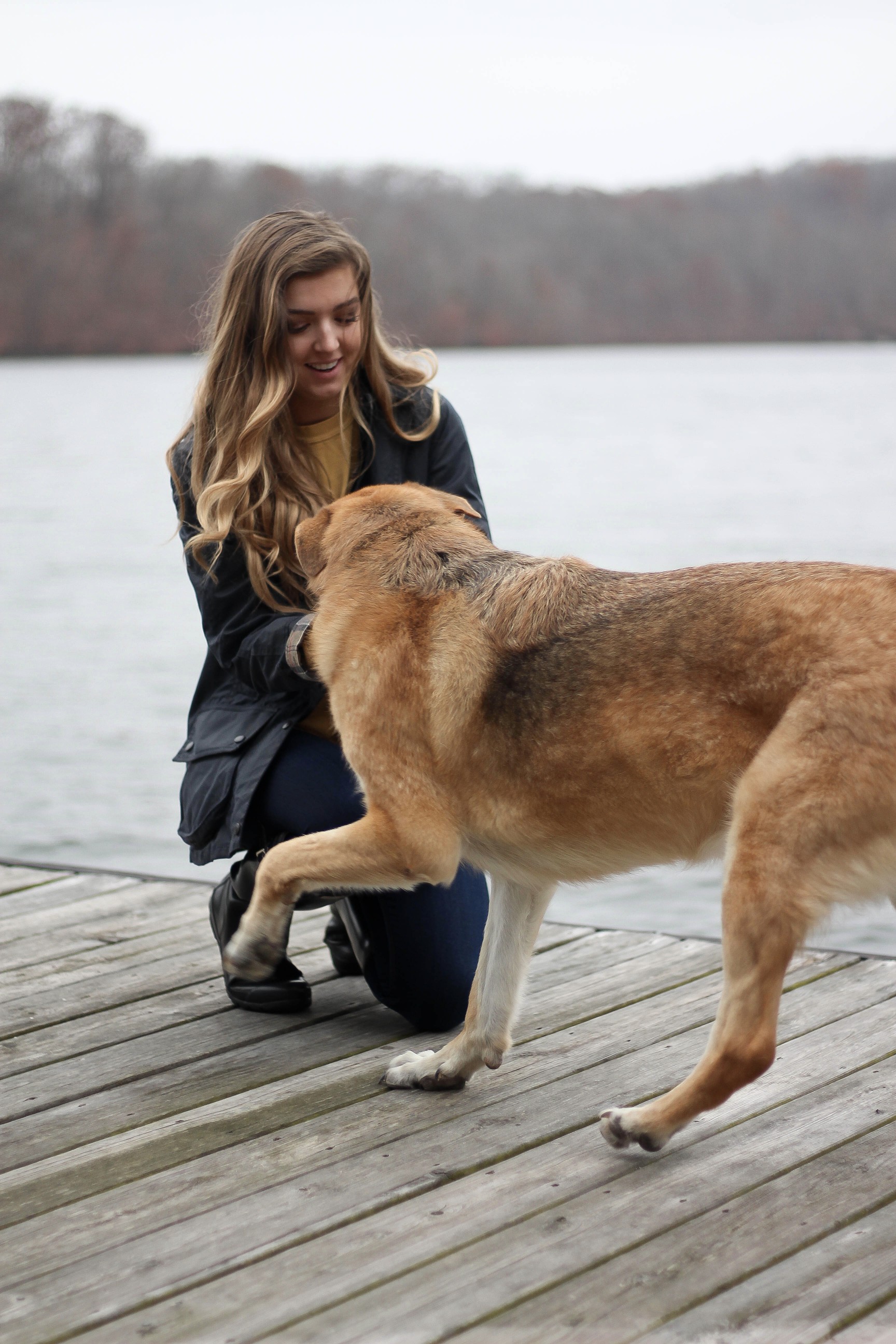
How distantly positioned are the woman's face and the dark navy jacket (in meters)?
0.21

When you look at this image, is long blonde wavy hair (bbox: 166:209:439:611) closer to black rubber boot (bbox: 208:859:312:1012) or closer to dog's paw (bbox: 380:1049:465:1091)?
black rubber boot (bbox: 208:859:312:1012)

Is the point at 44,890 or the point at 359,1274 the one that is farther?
the point at 44,890

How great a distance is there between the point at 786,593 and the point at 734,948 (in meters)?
0.64

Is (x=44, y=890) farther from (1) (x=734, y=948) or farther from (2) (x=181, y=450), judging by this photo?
(1) (x=734, y=948)

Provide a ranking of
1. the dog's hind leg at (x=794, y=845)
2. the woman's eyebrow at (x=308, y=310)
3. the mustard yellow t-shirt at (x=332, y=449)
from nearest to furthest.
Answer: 1. the dog's hind leg at (x=794, y=845)
2. the woman's eyebrow at (x=308, y=310)
3. the mustard yellow t-shirt at (x=332, y=449)

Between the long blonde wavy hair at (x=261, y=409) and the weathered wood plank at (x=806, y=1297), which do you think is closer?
the weathered wood plank at (x=806, y=1297)

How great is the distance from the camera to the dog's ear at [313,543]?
3.03 m

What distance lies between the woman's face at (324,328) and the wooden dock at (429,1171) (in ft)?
5.53

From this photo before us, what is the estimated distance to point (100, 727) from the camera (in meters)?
10.7

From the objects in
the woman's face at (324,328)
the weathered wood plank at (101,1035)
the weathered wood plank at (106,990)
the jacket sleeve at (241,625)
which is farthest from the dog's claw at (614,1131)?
the woman's face at (324,328)

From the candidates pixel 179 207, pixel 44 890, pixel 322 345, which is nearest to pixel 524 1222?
pixel 322 345

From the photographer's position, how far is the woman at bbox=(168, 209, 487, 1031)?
344 centimetres

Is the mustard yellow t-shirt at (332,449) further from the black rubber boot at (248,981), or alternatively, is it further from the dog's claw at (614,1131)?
the dog's claw at (614,1131)

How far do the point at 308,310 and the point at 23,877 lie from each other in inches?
92.6
